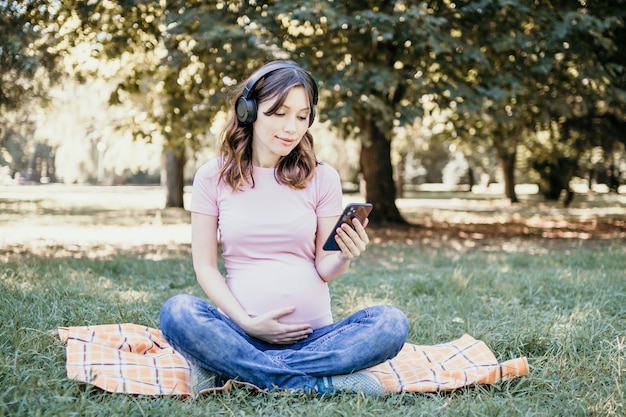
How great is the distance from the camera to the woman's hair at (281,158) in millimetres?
2584

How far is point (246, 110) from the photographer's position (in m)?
2.62

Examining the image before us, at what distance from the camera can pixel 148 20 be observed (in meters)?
8.23

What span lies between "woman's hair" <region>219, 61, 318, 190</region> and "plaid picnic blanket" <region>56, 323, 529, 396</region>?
0.90 meters

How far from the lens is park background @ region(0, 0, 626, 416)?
8.56ft

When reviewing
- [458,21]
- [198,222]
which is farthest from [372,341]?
[458,21]

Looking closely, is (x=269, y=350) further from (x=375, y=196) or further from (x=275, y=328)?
(x=375, y=196)

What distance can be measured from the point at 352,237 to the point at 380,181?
8935 millimetres

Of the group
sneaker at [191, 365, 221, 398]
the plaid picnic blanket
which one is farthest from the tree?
sneaker at [191, 365, 221, 398]

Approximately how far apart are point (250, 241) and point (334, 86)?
4.73m

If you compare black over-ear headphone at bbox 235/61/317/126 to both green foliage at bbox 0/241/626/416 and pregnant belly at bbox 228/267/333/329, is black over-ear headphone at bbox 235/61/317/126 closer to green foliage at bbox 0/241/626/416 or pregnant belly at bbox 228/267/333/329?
pregnant belly at bbox 228/267/333/329

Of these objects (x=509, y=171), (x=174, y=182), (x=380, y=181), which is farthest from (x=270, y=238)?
(x=509, y=171)

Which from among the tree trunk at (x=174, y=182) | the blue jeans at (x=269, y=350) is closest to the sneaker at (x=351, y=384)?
the blue jeans at (x=269, y=350)

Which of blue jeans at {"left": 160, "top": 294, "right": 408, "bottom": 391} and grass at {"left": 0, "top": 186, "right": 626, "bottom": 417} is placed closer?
grass at {"left": 0, "top": 186, "right": 626, "bottom": 417}

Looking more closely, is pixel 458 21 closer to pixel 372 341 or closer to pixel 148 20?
pixel 148 20
